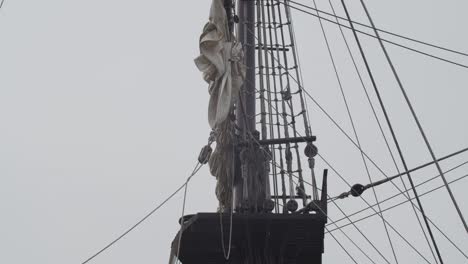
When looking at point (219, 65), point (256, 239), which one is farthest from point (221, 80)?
point (256, 239)

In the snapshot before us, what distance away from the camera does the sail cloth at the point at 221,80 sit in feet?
20.3

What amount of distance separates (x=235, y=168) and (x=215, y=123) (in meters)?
0.65

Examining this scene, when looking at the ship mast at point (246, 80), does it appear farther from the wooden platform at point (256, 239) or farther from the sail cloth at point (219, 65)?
the wooden platform at point (256, 239)

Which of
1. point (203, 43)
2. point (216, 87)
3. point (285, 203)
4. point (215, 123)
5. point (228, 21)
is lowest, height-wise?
point (285, 203)

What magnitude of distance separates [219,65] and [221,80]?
14 cm

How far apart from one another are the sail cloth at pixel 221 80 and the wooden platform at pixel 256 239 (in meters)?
0.49

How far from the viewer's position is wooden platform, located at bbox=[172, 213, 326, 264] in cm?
566

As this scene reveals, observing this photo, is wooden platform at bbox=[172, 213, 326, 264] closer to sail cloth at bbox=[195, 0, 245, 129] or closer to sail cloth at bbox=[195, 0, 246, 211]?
sail cloth at bbox=[195, 0, 246, 211]

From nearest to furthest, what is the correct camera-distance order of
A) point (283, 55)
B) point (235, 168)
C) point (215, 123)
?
point (215, 123) → point (235, 168) → point (283, 55)

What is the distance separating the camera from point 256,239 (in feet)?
19.2

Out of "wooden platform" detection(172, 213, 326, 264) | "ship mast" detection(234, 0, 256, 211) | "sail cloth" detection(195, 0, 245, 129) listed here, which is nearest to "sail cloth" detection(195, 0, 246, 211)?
"sail cloth" detection(195, 0, 245, 129)

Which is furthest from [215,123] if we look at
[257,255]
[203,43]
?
[257,255]

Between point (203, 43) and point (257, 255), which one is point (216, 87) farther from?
point (257, 255)

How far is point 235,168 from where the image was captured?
6484mm
